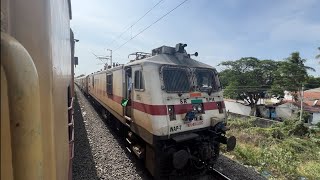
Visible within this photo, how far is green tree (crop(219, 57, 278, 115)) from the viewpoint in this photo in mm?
44594

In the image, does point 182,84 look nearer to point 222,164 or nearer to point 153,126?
point 153,126

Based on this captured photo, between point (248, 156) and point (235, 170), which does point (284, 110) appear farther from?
point (235, 170)

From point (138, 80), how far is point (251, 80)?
41223 millimetres

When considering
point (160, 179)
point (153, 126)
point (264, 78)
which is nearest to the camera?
point (153, 126)

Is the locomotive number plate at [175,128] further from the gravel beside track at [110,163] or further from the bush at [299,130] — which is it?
the bush at [299,130]

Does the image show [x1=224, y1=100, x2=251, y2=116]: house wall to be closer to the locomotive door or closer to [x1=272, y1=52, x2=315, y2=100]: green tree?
[x1=272, y1=52, x2=315, y2=100]: green tree

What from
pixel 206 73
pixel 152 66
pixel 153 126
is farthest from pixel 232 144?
pixel 152 66

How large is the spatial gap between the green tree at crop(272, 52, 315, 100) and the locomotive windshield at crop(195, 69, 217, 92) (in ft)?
120

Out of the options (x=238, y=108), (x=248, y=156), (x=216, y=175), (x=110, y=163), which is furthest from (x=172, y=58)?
(x=238, y=108)

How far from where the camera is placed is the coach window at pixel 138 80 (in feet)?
22.3

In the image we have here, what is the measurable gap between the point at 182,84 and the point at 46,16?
588 cm

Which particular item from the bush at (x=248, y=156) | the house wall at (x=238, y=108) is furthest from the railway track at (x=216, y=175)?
the house wall at (x=238, y=108)

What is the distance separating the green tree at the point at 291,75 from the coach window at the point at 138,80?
1503 inches

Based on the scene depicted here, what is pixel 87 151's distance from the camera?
918cm
